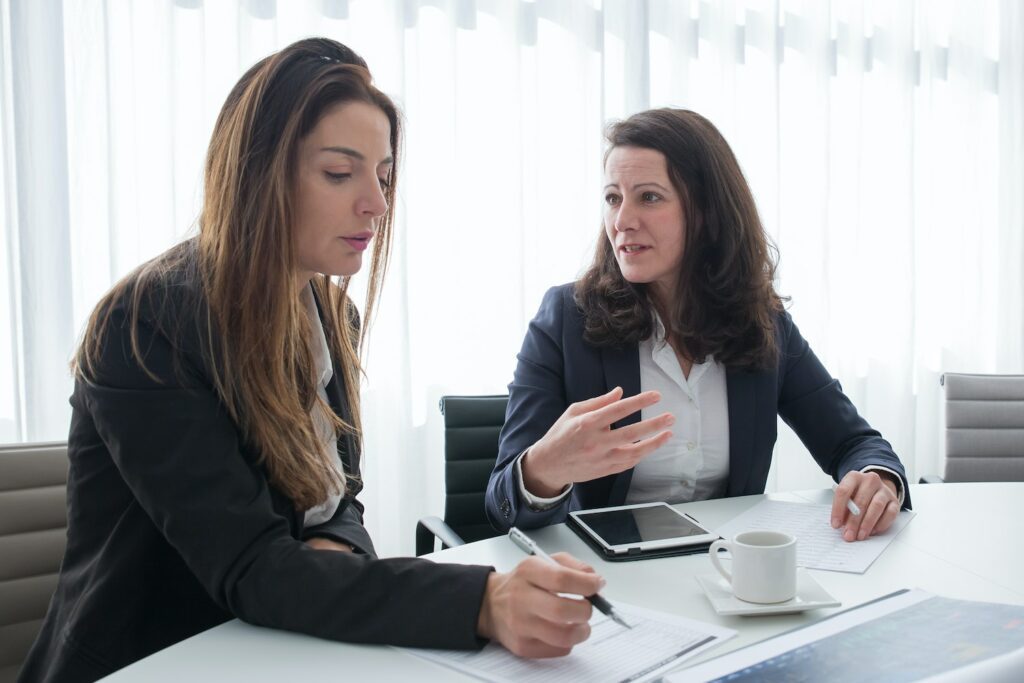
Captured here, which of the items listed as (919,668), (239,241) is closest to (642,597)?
(919,668)

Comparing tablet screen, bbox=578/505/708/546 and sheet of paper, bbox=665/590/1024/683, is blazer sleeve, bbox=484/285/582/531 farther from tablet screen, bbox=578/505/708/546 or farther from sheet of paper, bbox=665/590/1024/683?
sheet of paper, bbox=665/590/1024/683

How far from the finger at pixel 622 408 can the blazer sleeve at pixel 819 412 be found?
68 cm

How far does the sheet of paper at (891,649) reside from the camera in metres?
0.78

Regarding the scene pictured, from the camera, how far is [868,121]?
3531 mm

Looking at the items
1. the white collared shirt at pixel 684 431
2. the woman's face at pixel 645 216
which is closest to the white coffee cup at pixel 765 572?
the white collared shirt at pixel 684 431

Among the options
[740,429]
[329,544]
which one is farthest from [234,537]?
[740,429]

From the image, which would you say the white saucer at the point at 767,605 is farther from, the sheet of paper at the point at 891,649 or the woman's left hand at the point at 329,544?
the woman's left hand at the point at 329,544

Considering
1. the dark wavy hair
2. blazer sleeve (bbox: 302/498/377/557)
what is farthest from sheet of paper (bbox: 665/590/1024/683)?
the dark wavy hair

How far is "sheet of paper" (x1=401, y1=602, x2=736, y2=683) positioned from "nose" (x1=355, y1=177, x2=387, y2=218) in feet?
2.05

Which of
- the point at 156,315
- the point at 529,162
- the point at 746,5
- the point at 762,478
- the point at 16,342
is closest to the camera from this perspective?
the point at 156,315

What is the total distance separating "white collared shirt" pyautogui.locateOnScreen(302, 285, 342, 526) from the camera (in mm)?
1214

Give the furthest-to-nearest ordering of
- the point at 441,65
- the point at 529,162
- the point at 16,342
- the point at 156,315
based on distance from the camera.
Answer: the point at 529,162
the point at 441,65
the point at 16,342
the point at 156,315

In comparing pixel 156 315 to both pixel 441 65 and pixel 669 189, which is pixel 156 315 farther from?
pixel 441 65

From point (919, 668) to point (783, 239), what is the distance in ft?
9.38
